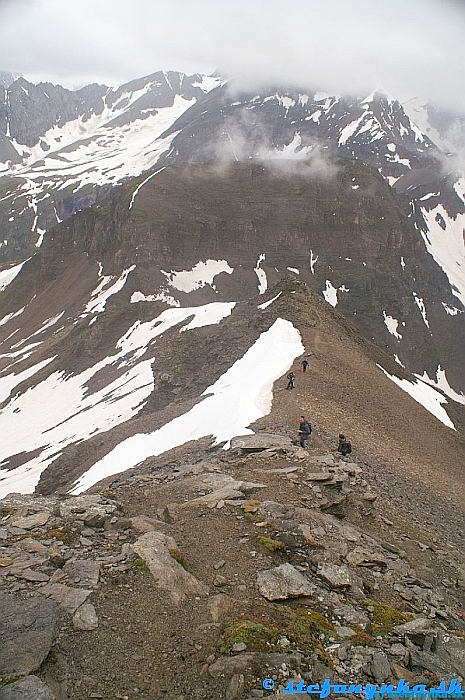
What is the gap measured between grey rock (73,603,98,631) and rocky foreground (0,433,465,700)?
0.02 metres

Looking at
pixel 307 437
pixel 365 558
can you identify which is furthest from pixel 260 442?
pixel 365 558

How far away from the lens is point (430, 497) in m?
22.3

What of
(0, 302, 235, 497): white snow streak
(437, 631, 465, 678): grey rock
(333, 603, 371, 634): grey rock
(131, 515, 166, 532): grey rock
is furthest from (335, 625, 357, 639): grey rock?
(0, 302, 235, 497): white snow streak

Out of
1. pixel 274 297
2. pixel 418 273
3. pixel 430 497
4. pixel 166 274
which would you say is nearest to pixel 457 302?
pixel 418 273

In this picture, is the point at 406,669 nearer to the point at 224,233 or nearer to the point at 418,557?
the point at 418,557

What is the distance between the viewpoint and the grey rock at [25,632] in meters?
7.48

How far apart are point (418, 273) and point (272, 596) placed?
151197 mm

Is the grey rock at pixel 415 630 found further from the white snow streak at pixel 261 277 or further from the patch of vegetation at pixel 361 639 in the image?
the white snow streak at pixel 261 277

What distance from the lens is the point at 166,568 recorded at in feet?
33.9

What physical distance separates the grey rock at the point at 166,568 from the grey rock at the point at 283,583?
1.14 meters

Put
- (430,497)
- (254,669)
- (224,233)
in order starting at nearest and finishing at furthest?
1. (254,669)
2. (430,497)
3. (224,233)

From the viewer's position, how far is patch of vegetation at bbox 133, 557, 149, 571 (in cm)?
1030

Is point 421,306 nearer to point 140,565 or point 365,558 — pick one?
point 365,558

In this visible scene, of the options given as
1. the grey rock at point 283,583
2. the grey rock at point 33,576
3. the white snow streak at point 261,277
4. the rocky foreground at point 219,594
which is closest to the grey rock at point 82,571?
the rocky foreground at point 219,594
